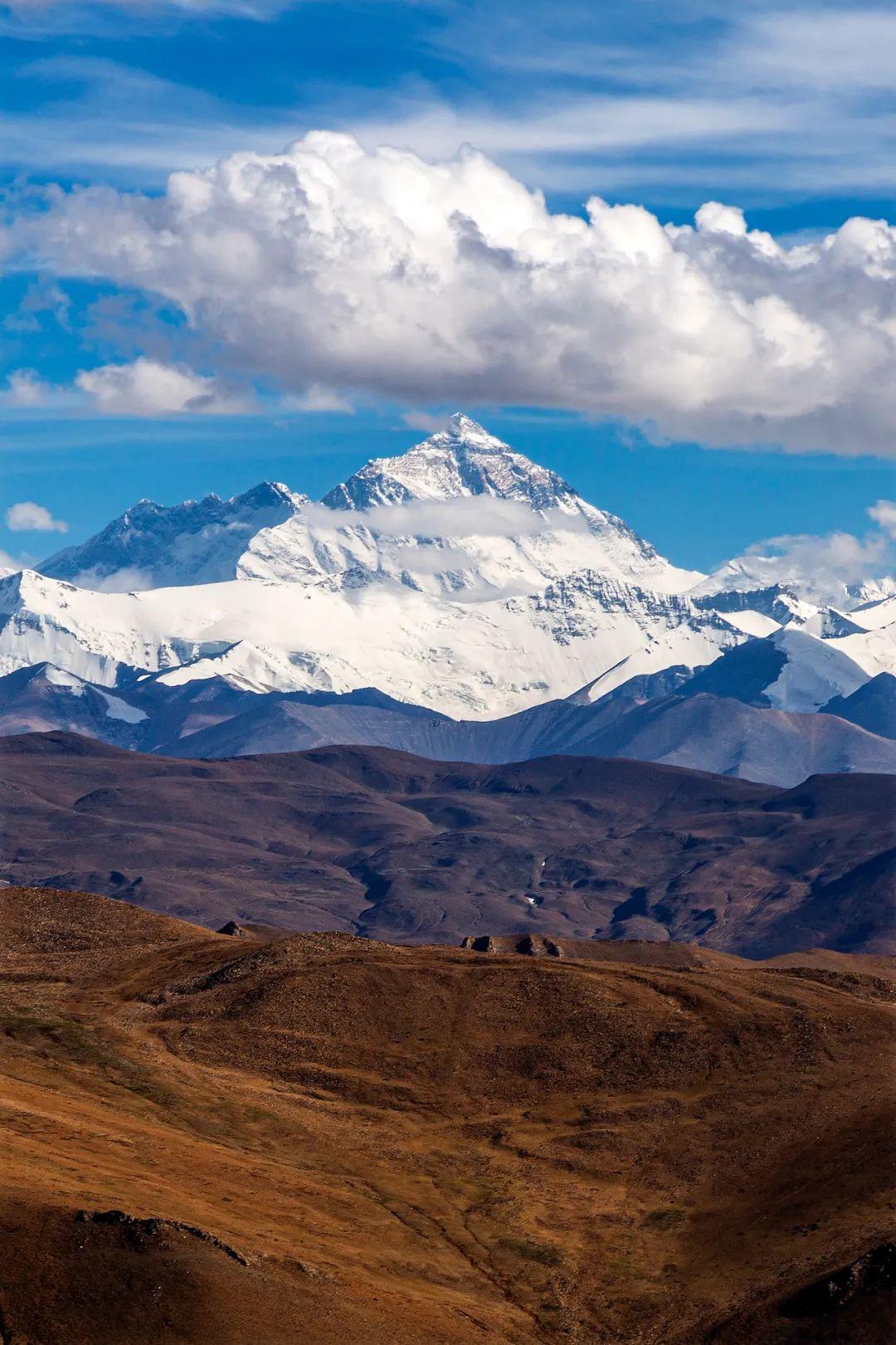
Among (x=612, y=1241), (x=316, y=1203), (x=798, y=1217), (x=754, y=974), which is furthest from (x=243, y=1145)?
(x=754, y=974)

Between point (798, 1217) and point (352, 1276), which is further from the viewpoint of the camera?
point (798, 1217)

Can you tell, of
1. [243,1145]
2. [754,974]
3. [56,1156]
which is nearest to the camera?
[56,1156]

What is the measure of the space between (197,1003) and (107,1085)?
23.2 m

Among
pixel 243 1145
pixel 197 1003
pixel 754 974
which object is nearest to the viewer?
pixel 243 1145

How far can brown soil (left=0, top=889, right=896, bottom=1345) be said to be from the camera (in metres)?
89.6

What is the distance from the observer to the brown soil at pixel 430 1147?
89.6 m

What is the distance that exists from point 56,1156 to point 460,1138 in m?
31.4

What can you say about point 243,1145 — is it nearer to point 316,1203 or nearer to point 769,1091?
point 316,1203

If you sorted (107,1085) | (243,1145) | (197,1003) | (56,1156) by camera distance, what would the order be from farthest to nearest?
(197,1003) → (107,1085) → (243,1145) → (56,1156)

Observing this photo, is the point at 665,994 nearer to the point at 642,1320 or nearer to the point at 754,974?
the point at 754,974

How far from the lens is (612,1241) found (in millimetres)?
107250

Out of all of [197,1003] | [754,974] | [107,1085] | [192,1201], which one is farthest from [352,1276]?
[754,974]

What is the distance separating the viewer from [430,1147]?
122m

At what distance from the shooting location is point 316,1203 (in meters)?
108
